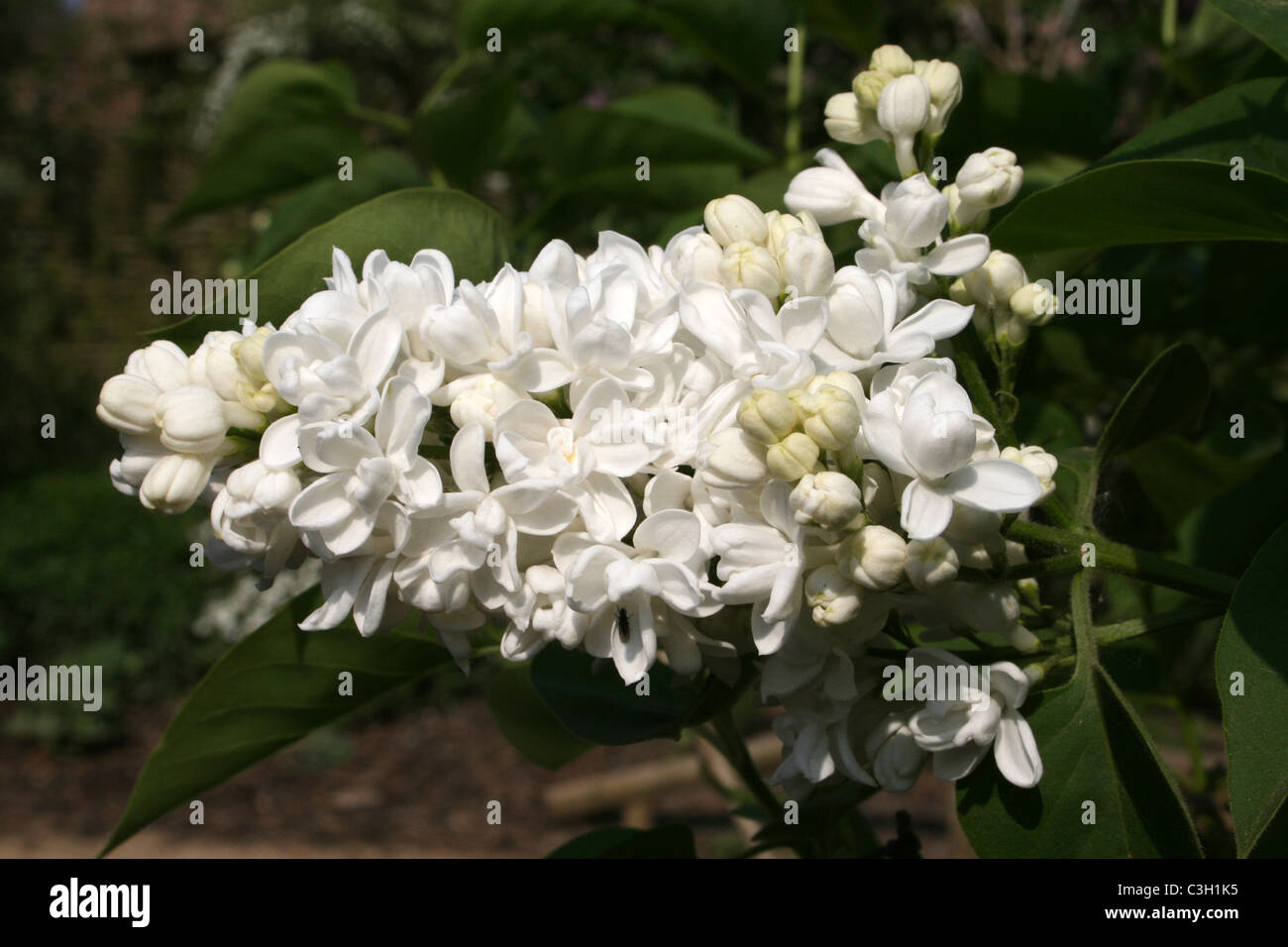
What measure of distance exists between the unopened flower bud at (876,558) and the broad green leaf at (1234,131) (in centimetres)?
34

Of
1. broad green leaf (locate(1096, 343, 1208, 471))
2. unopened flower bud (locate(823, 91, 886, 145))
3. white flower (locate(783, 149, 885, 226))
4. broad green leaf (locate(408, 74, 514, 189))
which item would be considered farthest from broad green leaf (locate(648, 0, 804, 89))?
broad green leaf (locate(1096, 343, 1208, 471))

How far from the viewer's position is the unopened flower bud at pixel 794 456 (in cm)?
61

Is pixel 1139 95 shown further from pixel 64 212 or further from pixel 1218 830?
pixel 64 212

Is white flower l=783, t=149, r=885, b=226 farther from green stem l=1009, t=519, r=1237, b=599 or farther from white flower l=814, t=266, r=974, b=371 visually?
green stem l=1009, t=519, r=1237, b=599

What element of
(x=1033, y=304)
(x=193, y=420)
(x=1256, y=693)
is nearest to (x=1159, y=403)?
(x=1033, y=304)

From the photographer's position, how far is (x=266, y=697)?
1038mm

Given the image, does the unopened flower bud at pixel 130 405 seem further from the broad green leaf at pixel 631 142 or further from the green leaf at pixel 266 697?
the broad green leaf at pixel 631 142

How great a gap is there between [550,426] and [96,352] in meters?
8.74

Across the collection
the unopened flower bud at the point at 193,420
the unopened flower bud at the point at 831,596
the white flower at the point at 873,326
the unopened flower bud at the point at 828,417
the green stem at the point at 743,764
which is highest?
the white flower at the point at 873,326

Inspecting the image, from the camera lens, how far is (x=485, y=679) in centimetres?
582

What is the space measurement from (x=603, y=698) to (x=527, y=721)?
1.06 feet

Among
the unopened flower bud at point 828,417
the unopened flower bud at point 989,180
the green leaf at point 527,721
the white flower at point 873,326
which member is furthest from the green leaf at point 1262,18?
the green leaf at point 527,721

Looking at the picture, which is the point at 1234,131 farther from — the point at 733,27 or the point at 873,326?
the point at 733,27
